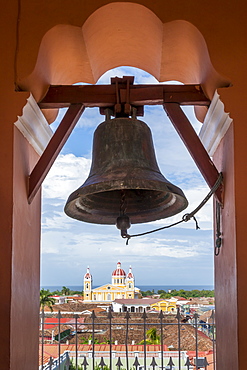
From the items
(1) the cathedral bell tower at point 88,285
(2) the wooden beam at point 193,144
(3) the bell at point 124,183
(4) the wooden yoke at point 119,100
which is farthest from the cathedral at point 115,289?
(2) the wooden beam at point 193,144

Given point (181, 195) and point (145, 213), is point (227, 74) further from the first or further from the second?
point (145, 213)

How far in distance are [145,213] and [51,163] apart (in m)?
0.66

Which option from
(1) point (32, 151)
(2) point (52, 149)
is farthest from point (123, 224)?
(1) point (32, 151)

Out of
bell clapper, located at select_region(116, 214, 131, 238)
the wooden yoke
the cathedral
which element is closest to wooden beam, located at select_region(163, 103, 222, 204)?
the wooden yoke

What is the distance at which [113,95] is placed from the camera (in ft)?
10.3

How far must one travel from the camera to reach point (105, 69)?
3.62 metres

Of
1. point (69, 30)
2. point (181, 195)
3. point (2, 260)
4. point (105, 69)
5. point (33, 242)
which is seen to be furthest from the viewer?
point (105, 69)

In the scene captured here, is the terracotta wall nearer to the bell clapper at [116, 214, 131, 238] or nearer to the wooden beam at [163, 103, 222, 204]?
the wooden beam at [163, 103, 222, 204]

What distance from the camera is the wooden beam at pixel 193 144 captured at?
2.87m

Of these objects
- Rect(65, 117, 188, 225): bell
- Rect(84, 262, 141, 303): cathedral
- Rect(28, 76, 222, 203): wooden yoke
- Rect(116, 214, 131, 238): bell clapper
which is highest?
Rect(28, 76, 222, 203): wooden yoke

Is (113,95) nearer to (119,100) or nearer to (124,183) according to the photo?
(119,100)

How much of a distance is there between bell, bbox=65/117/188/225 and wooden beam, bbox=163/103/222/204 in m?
0.18

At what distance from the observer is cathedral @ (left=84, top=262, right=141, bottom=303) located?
21.8 feet

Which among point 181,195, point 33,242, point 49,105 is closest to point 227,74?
point 181,195
